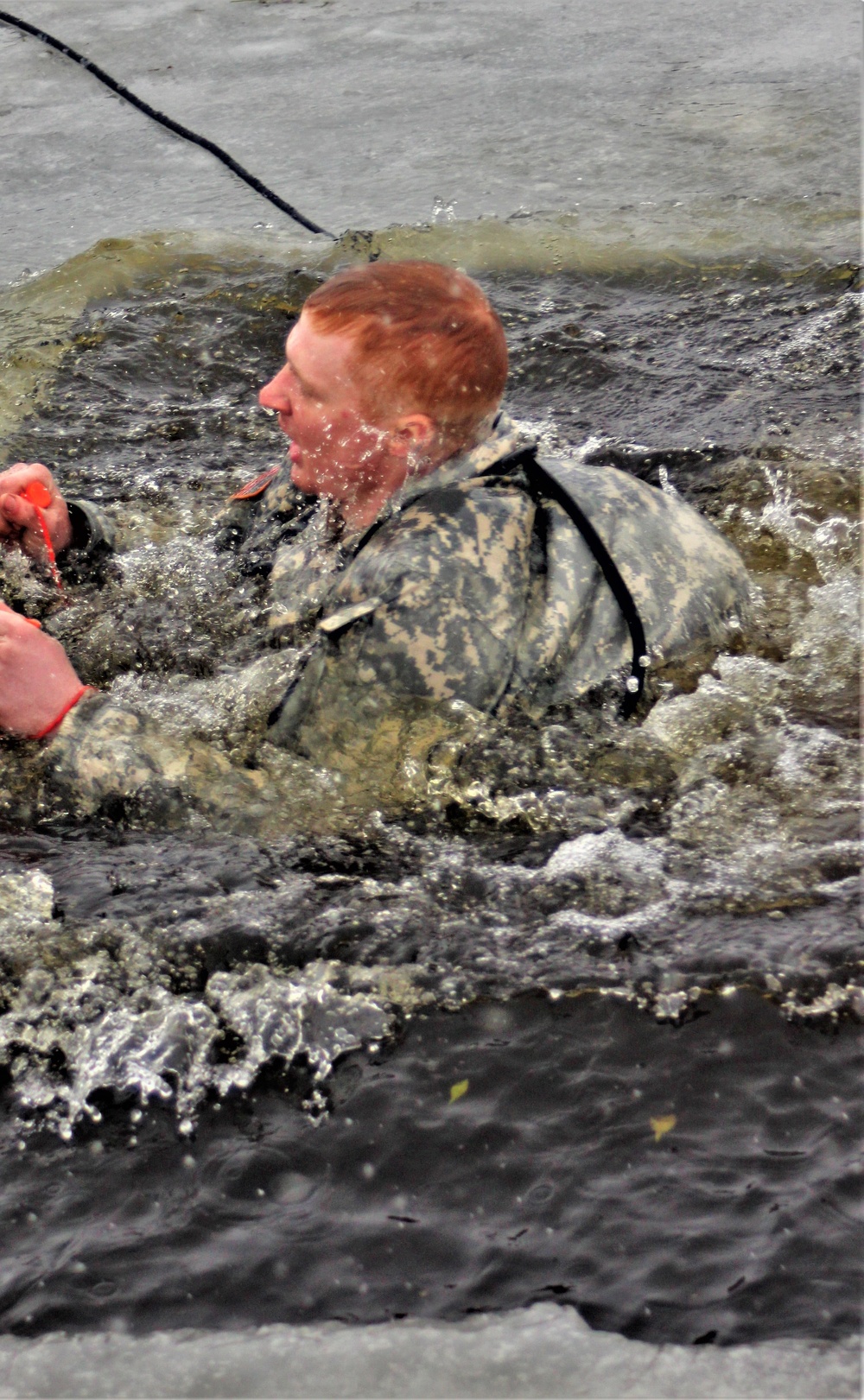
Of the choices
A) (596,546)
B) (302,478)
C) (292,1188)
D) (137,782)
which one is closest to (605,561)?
(596,546)

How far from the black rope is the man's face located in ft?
11.1

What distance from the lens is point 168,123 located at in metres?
7.09

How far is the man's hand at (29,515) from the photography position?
3.71 meters

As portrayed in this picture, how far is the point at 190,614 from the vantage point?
3836 millimetres

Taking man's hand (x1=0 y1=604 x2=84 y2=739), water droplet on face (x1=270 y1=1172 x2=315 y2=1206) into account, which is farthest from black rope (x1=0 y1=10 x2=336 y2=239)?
water droplet on face (x1=270 y1=1172 x2=315 y2=1206)

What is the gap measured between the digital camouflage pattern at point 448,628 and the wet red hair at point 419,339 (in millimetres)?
135

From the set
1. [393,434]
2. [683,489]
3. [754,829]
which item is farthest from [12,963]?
[683,489]

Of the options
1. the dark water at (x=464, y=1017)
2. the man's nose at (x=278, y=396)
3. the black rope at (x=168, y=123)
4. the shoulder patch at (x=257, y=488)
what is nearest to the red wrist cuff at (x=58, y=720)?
the dark water at (x=464, y=1017)

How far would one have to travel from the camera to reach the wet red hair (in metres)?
2.85

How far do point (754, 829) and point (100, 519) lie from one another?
88.9 inches

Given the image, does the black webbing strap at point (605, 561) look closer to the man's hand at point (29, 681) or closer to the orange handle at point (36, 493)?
the man's hand at point (29, 681)

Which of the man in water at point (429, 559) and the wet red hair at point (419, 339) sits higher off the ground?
the wet red hair at point (419, 339)

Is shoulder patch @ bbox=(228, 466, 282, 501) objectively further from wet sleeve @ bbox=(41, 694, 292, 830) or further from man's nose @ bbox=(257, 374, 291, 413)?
wet sleeve @ bbox=(41, 694, 292, 830)

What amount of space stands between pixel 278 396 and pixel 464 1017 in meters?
1.51
